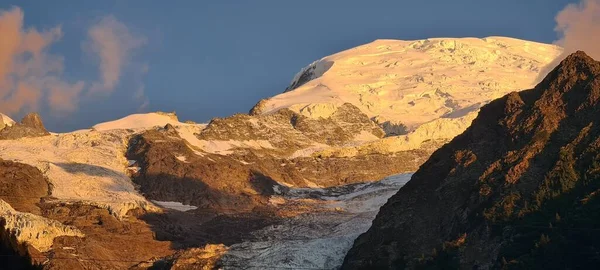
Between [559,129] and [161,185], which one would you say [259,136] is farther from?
[559,129]

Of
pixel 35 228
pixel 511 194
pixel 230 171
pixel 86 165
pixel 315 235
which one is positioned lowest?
pixel 511 194

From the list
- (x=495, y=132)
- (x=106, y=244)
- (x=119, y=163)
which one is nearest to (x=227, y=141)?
(x=119, y=163)

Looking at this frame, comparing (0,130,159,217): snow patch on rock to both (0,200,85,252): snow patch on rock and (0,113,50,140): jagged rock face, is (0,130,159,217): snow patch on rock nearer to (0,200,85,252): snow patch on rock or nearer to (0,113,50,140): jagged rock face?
(0,113,50,140): jagged rock face

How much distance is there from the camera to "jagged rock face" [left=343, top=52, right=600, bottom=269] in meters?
81.2

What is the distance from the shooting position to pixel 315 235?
121 m

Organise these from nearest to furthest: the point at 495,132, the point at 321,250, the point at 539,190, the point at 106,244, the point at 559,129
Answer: the point at 539,190 → the point at 559,129 → the point at 495,132 → the point at 321,250 → the point at 106,244

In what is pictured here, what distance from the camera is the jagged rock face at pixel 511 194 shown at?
8119 centimetres

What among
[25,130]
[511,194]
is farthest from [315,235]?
[25,130]

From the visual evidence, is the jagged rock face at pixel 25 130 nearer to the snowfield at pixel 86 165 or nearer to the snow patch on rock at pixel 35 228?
the snowfield at pixel 86 165

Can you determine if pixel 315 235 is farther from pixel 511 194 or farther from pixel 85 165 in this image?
pixel 85 165

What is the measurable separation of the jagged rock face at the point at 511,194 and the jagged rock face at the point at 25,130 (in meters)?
79.6

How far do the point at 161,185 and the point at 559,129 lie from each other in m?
70.1

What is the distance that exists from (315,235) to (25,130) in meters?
68.0

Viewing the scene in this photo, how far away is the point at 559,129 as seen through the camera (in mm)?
93750
